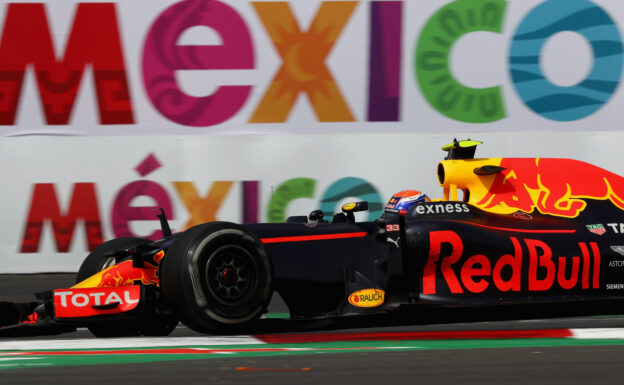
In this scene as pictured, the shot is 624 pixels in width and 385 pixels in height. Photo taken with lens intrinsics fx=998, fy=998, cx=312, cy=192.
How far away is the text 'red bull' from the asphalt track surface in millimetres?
365

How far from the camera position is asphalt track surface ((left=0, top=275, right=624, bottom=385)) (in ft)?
14.4

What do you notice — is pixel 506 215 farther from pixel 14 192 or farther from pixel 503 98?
pixel 14 192

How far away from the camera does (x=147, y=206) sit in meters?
9.22

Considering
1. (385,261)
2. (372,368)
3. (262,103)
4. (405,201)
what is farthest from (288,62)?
(372,368)

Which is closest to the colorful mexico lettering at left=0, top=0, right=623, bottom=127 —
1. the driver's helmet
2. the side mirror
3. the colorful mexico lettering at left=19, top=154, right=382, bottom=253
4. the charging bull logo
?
the colorful mexico lettering at left=19, top=154, right=382, bottom=253

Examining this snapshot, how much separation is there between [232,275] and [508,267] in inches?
64.3

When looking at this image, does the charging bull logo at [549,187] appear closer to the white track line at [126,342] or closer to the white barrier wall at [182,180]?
the white track line at [126,342]

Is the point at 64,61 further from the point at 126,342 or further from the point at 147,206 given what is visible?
the point at 126,342

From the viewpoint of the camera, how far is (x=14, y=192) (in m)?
9.16

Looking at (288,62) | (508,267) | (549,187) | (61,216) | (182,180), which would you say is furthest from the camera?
(288,62)

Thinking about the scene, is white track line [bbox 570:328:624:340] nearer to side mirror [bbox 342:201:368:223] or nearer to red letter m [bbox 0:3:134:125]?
side mirror [bbox 342:201:368:223]

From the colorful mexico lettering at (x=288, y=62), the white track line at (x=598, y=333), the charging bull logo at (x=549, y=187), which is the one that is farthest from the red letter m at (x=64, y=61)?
the white track line at (x=598, y=333)

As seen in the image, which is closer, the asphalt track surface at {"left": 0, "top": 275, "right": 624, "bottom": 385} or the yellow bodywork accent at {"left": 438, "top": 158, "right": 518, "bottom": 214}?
the asphalt track surface at {"left": 0, "top": 275, "right": 624, "bottom": 385}

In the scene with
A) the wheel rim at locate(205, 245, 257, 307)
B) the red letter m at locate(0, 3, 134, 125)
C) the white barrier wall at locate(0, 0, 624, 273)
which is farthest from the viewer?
the red letter m at locate(0, 3, 134, 125)
